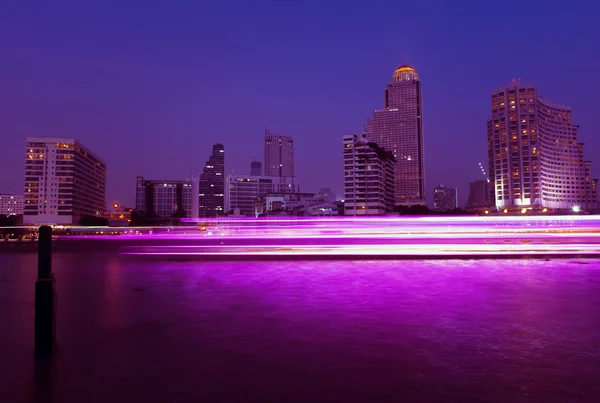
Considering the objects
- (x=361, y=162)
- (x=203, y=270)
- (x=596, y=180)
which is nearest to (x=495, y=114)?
(x=596, y=180)

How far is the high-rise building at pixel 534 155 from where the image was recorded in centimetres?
14650

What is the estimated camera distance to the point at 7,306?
790 cm

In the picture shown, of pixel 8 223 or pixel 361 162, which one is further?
pixel 361 162

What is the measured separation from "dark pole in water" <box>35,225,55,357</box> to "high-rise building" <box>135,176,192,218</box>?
190m

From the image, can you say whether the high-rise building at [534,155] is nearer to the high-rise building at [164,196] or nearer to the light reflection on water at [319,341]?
the high-rise building at [164,196]

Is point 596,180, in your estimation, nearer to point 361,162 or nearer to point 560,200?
point 560,200

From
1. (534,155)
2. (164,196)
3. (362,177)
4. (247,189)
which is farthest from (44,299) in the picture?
(164,196)

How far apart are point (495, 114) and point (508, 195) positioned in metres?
30.1

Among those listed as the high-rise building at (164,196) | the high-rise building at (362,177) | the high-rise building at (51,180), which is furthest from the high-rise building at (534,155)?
the high-rise building at (51,180)

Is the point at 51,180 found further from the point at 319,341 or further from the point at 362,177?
the point at 319,341

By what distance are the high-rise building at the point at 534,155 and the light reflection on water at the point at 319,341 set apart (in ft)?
477

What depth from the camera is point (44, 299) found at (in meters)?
4.75

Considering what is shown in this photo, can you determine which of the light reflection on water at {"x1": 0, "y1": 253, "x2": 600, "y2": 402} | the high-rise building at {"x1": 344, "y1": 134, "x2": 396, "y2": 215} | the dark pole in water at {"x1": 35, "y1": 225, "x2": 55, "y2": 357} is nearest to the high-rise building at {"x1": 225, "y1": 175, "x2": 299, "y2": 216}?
the high-rise building at {"x1": 344, "y1": 134, "x2": 396, "y2": 215}

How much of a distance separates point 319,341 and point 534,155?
16358 cm
